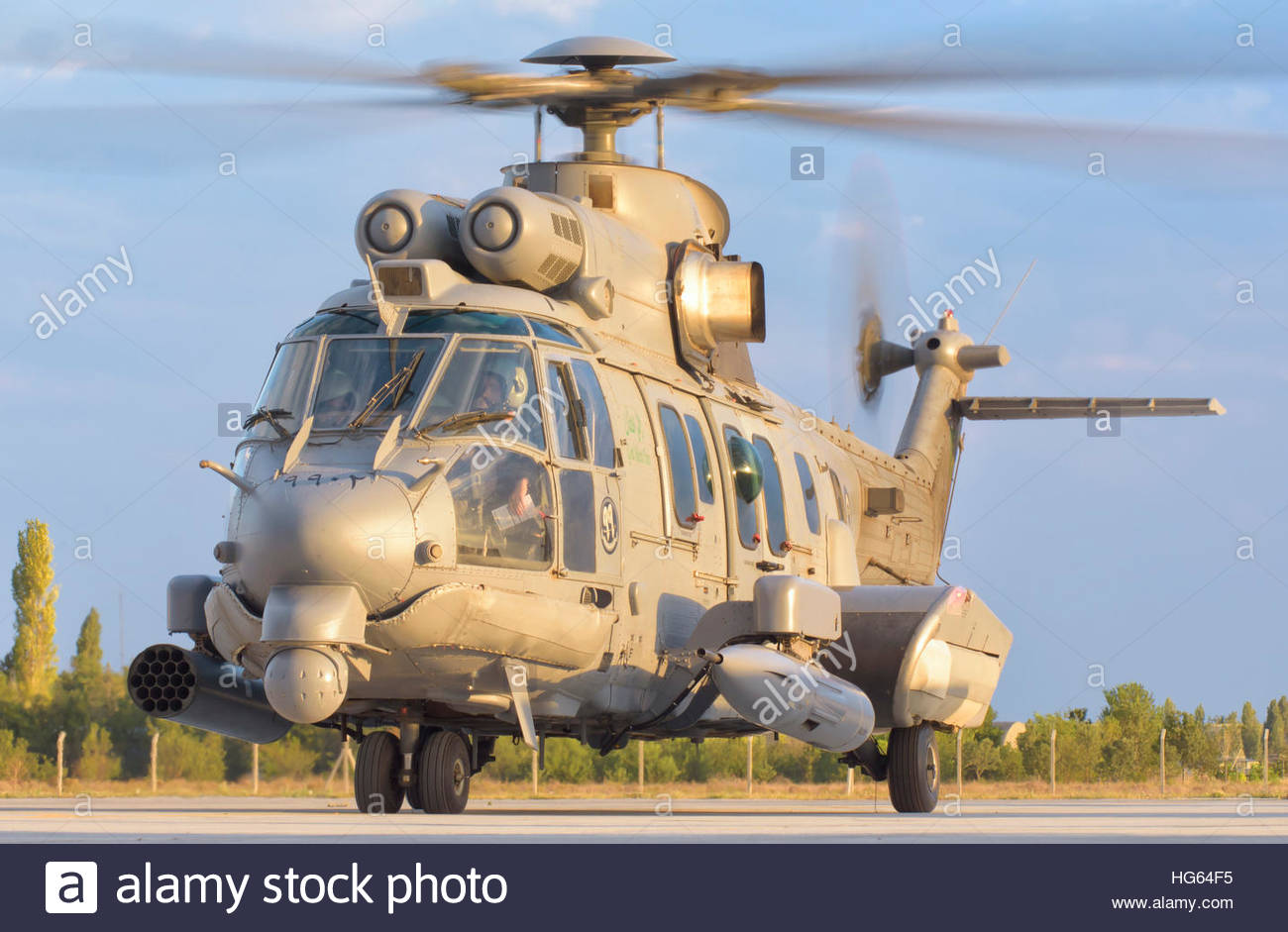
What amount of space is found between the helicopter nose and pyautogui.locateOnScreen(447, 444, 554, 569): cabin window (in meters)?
0.47

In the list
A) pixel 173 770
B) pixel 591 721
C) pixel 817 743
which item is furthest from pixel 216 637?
pixel 173 770

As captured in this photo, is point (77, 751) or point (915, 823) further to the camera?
point (77, 751)

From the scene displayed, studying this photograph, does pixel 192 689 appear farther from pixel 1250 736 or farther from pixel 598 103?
pixel 1250 736

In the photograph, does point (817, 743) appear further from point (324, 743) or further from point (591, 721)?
point (324, 743)

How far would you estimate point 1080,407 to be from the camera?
20.8 metres

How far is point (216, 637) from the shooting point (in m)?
12.7

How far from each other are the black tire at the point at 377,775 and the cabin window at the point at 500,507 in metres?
2.58

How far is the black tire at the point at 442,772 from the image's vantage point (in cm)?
1395

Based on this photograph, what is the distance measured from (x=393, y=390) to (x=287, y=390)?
91 cm

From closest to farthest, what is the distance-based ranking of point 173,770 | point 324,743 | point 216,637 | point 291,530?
point 291,530 < point 216,637 < point 173,770 < point 324,743

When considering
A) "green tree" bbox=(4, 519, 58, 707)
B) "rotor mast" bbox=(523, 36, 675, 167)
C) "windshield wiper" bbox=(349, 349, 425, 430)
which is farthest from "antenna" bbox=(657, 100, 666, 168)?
"green tree" bbox=(4, 519, 58, 707)

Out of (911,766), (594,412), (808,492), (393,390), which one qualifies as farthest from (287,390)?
(911,766)

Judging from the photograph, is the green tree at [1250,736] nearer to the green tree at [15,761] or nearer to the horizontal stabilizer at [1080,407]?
the horizontal stabilizer at [1080,407]
